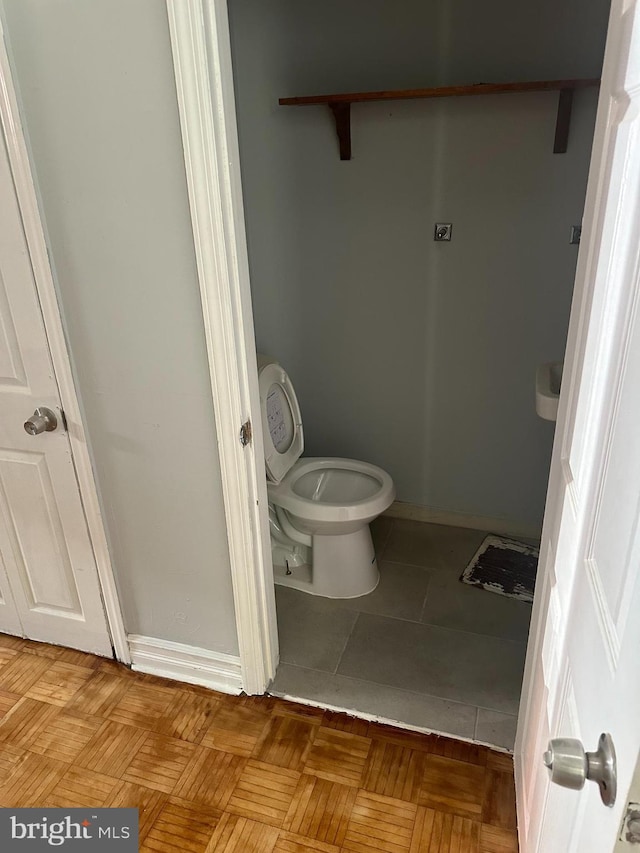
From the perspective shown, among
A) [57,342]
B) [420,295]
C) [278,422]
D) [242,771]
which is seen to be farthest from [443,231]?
[242,771]

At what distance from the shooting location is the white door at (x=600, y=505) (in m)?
0.58

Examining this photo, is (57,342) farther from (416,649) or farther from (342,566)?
(416,649)

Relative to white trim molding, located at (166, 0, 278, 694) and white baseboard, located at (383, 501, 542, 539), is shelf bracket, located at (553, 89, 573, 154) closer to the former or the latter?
white trim molding, located at (166, 0, 278, 694)

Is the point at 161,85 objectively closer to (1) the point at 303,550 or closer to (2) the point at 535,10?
(2) the point at 535,10

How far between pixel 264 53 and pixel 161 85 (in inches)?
47.7

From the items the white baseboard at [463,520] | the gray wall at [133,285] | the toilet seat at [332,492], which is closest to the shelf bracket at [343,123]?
the gray wall at [133,285]

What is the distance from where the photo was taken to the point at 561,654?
3.09 ft

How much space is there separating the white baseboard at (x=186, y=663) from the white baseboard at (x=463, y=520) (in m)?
1.15

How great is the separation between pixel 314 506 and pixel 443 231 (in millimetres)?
1111

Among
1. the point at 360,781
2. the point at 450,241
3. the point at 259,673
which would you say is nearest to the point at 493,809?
the point at 360,781

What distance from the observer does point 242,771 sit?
1577mm

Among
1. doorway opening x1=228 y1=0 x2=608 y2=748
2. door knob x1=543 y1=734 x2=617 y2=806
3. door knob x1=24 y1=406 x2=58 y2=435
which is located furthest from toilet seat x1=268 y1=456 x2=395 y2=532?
door knob x1=543 y1=734 x2=617 y2=806

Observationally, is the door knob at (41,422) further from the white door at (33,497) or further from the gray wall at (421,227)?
the gray wall at (421,227)

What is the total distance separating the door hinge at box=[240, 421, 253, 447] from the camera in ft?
4.91
